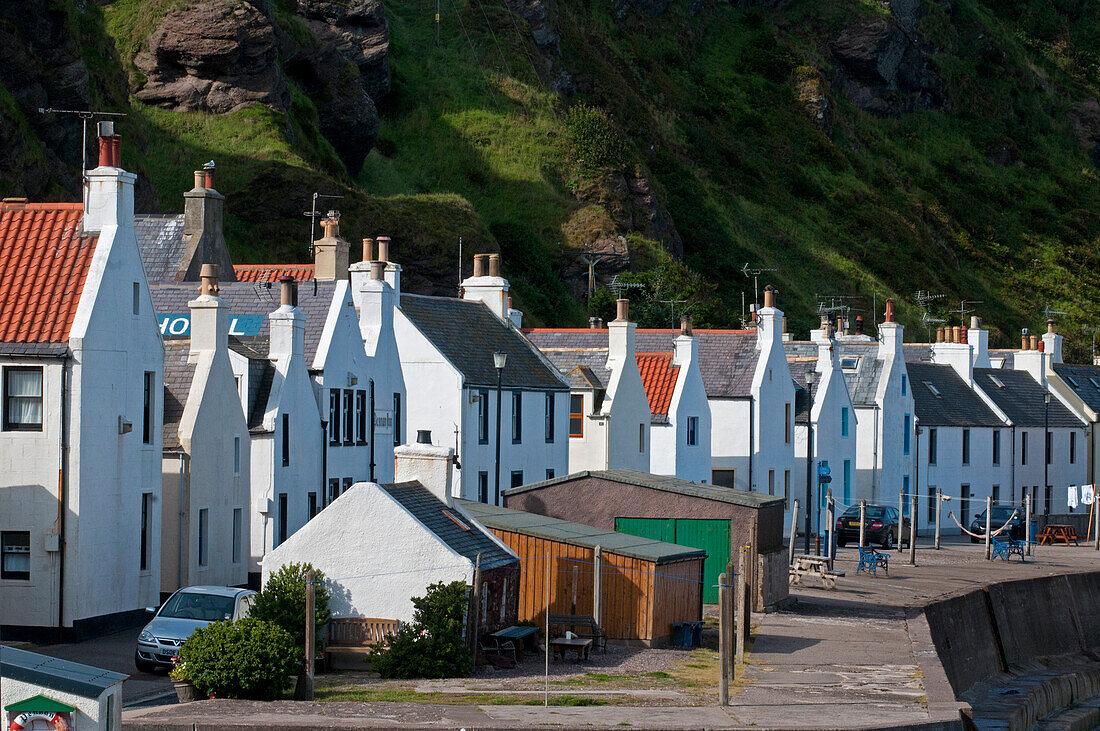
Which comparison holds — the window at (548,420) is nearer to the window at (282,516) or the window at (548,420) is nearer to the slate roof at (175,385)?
the window at (282,516)

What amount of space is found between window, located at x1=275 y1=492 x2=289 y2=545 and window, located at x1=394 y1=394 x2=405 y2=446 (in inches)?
299

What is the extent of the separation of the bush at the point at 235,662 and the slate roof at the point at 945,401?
54.4 metres

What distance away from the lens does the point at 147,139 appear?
77.9 metres

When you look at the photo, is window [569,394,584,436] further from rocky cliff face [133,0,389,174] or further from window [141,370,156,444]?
rocky cliff face [133,0,389,174]

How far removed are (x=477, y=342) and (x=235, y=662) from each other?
93.3ft

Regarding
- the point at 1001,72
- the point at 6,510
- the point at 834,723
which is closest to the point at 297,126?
the point at 6,510

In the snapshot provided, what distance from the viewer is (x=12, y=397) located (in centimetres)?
2950

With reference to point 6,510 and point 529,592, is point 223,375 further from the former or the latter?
point 529,592

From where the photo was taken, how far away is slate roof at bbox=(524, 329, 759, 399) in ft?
193

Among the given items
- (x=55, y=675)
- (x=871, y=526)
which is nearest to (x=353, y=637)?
(x=55, y=675)

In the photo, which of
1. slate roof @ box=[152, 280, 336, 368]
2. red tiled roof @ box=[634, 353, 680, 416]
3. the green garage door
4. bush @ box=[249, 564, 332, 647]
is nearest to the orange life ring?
bush @ box=[249, 564, 332, 647]

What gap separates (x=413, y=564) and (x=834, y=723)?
26.2 ft

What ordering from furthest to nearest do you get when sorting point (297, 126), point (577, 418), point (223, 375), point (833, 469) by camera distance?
point (297, 126) < point (833, 469) < point (577, 418) < point (223, 375)

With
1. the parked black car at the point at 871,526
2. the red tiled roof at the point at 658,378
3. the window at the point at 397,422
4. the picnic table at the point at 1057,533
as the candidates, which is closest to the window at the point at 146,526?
the window at the point at 397,422
